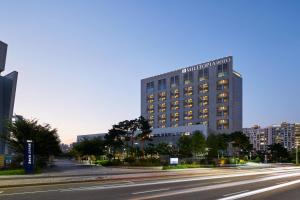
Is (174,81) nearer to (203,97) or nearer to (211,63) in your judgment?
(203,97)

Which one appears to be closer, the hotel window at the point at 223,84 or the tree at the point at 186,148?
the tree at the point at 186,148

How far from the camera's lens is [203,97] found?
17838 centimetres

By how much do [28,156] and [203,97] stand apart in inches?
5719

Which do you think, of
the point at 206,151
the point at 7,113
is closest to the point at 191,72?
the point at 206,151

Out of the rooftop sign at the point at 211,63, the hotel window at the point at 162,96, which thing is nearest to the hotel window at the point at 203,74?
the rooftop sign at the point at 211,63

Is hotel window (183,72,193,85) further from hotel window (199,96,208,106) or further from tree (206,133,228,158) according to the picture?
tree (206,133,228,158)

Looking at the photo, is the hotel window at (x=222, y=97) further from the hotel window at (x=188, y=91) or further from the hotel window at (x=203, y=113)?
the hotel window at (x=188, y=91)

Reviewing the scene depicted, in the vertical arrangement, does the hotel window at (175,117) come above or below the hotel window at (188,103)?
below

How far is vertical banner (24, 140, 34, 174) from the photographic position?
3769 centimetres

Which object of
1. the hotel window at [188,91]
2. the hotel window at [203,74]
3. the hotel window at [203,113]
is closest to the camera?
the hotel window at [203,113]

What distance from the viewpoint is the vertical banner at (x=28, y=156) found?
124 ft

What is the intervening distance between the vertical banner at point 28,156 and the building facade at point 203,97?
12685 centimetres

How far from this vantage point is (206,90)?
177m

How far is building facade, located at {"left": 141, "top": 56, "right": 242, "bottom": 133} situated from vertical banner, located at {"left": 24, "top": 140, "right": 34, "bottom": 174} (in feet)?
416
